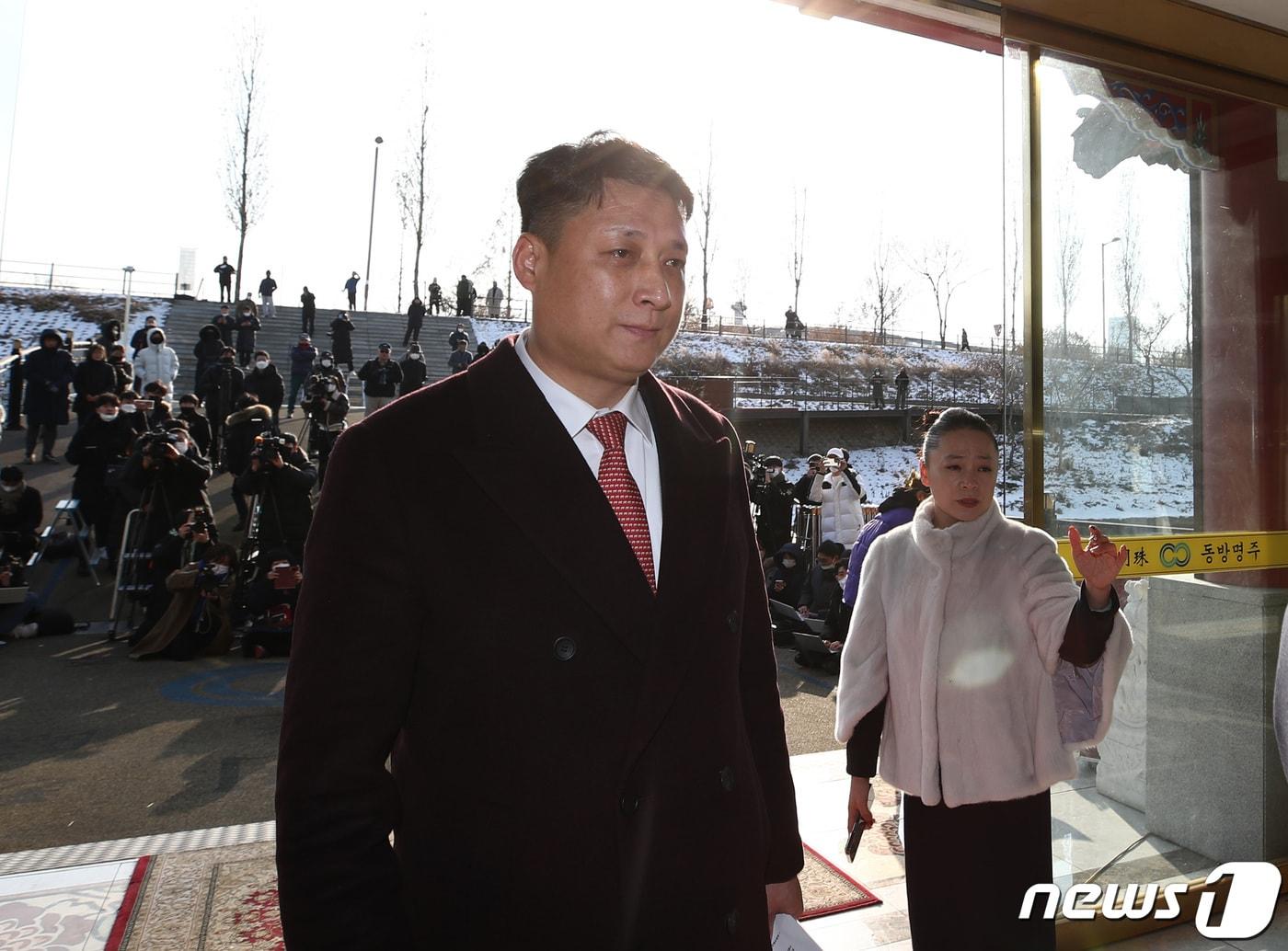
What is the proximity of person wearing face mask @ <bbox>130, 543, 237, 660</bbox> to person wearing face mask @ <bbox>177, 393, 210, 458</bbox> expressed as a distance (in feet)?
12.8

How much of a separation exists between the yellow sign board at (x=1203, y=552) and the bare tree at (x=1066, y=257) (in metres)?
0.74

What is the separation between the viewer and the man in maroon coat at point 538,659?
111cm

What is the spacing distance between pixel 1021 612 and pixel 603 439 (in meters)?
1.36

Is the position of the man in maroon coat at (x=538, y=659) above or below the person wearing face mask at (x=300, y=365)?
below

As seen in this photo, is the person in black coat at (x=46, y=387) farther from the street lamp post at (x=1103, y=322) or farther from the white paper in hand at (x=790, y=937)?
the white paper in hand at (x=790, y=937)

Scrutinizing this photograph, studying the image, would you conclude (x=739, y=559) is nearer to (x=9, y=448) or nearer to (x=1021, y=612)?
(x=1021, y=612)

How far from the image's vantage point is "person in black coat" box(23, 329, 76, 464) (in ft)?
36.3

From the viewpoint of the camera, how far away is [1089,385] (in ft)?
10.1

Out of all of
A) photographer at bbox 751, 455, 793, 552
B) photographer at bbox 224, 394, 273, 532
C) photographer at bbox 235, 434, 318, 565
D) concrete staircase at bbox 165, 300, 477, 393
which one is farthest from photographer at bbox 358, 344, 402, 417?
photographer at bbox 751, 455, 793, 552

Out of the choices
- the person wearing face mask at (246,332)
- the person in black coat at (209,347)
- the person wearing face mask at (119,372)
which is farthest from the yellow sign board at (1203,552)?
the person wearing face mask at (246,332)

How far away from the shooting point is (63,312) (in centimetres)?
2497

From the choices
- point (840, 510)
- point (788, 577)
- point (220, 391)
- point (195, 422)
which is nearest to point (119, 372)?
point (220, 391)

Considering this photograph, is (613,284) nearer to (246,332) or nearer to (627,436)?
(627,436)

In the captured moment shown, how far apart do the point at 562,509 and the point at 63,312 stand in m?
29.0
